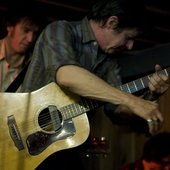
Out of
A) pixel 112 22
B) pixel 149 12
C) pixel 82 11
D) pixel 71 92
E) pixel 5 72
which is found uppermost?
pixel 112 22

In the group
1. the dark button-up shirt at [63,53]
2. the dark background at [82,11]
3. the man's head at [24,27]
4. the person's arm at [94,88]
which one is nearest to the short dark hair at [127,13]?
the dark button-up shirt at [63,53]

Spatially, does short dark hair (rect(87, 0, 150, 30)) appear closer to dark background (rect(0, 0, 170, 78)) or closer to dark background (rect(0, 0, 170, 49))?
dark background (rect(0, 0, 170, 78))

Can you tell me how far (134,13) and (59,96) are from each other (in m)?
0.50

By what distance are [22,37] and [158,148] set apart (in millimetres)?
984

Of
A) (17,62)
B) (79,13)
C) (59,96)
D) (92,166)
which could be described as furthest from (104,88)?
(92,166)

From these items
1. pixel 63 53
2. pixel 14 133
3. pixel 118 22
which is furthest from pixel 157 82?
pixel 14 133

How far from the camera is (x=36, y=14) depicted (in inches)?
104

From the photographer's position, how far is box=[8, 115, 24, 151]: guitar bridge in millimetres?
2104

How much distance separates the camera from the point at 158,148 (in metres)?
2.67

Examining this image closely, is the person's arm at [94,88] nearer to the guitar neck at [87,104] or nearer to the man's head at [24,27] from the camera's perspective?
the guitar neck at [87,104]

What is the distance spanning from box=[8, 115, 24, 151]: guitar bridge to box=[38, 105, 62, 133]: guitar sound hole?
0.36ft

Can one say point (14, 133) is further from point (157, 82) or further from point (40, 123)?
point (157, 82)

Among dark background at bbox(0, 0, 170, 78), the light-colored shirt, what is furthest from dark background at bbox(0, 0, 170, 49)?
the light-colored shirt

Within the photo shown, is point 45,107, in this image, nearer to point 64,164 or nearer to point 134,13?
point 64,164
